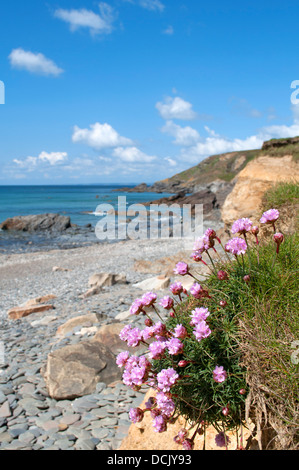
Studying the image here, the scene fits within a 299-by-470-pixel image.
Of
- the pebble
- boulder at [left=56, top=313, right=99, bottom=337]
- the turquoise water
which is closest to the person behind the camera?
the pebble

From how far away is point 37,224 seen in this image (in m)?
36.8

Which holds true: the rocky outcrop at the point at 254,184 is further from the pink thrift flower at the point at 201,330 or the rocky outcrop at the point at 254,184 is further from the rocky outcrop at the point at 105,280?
the pink thrift flower at the point at 201,330

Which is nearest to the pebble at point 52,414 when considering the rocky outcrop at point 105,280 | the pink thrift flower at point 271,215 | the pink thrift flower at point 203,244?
the pink thrift flower at point 203,244

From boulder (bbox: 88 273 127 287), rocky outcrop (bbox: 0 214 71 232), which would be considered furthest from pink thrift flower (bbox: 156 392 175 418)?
rocky outcrop (bbox: 0 214 71 232)

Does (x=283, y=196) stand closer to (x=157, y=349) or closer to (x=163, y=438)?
(x=163, y=438)

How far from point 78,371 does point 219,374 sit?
3.01 m

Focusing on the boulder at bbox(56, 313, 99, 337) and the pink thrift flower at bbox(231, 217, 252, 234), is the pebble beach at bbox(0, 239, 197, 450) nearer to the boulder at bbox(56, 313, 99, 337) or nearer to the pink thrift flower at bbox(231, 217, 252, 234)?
the boulder at bbox(56, 313, 99, 337)

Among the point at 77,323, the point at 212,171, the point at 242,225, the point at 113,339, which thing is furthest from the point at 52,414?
the point at 212,171

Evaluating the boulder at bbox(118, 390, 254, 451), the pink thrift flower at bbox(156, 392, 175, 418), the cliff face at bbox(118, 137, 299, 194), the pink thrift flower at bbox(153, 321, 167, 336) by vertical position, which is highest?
the cliff face at bbox(118, 137, 299, 194)

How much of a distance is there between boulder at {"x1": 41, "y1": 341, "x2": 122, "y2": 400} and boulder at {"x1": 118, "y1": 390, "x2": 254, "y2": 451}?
184 centimetres

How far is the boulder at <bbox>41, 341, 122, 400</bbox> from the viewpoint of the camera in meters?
4.66

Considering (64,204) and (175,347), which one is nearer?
(175,347)

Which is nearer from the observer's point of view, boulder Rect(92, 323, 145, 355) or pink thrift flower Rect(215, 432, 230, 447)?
pink thrift flower Rect(215, 432, 230, 447)
